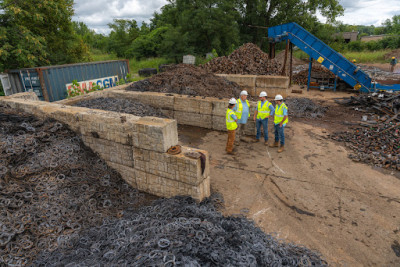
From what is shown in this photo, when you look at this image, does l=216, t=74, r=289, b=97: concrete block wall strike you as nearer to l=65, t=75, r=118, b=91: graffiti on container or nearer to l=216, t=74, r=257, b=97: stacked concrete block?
l=216, t=74, r=257, b=97: stacked concrete block

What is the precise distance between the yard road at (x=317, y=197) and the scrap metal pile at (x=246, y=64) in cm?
837

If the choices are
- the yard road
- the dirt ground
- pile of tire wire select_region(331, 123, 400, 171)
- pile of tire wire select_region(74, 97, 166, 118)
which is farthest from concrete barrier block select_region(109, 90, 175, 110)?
pile of tire wire select_region(331, 123, 400, 171)

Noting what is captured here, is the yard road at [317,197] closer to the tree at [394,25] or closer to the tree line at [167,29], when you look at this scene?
the tree line at [167,29]

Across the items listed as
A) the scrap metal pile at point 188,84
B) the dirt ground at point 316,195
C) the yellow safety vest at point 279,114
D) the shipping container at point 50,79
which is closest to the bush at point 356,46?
the scrap metal pile at point 188,84

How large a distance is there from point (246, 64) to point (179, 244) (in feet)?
46.3

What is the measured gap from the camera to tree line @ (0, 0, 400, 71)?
14.3 meters

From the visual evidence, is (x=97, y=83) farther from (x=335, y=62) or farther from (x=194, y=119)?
(x=335, y=62)

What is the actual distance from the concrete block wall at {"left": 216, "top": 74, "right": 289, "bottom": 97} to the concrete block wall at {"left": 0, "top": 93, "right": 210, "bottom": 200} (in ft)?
29.5

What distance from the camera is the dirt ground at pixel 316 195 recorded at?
4.56 m

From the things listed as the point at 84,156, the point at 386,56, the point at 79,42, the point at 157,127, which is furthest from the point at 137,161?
the point at 386,56

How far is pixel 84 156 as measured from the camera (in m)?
6.49

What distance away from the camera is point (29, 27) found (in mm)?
15961

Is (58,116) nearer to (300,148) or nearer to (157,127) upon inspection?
(157,127)

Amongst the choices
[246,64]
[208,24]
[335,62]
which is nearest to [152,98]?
[246,64]
